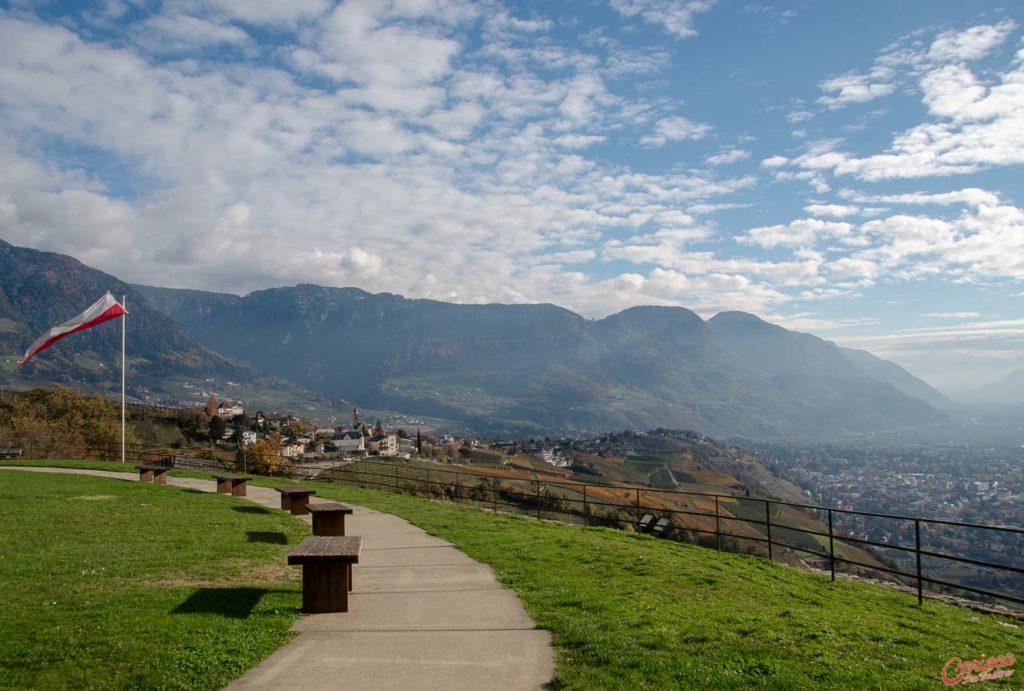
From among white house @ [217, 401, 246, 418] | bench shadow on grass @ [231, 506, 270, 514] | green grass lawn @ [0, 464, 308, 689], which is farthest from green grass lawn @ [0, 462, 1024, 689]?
white house @ [217, 401, 246, 418]

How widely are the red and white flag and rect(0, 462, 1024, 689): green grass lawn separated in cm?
1844

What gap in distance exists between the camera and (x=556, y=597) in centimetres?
873

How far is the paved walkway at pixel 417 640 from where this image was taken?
579 centimetres

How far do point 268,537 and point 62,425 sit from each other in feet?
107

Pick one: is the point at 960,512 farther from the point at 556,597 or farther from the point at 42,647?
the point at 42,647

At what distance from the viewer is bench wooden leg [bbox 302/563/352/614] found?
7949mm

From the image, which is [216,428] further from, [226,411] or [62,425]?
[226,411]

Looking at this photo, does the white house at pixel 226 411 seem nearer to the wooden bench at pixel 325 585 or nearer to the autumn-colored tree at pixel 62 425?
the autumn-colored tree at pixel 62 425

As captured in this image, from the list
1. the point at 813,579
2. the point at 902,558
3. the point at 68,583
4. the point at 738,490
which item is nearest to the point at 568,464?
the point at 738,490

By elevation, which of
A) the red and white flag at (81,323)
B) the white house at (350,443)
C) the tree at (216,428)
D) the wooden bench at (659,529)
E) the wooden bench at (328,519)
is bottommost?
the white house at (350,443)

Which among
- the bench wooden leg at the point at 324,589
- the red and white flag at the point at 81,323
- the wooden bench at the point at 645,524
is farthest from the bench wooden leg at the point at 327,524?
the red and white flag at the point at 81,323

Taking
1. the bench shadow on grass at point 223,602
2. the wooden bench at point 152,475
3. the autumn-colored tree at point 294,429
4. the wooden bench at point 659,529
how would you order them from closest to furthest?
the bench shadow on grass at point 223,602 < the wooden bench at point 659,529 < the wooden bench at point 152,475 < the autumn-colored tree at point 294,429

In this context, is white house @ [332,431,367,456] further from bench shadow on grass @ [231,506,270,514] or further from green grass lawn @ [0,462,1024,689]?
green grass lawn @ [0,462,1024,689]

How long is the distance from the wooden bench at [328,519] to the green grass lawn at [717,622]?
7.25 feet
